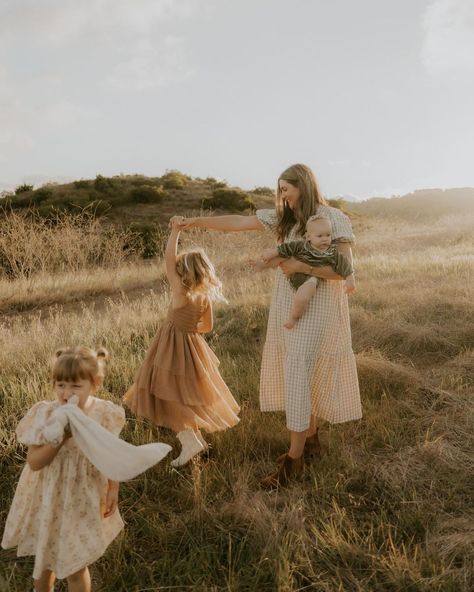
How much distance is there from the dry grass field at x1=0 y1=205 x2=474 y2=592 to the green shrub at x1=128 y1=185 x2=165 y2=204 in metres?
19.0

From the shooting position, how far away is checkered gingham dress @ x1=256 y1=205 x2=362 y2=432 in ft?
10.6

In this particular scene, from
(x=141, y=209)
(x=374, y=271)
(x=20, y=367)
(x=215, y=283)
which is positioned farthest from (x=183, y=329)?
(x=141, y=209)

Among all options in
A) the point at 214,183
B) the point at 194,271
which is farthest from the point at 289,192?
the point at 214,183

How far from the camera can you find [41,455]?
197cm

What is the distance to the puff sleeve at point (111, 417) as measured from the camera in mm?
2183

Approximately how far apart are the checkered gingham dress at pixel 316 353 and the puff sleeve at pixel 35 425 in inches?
63.5

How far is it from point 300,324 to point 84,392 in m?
1.54

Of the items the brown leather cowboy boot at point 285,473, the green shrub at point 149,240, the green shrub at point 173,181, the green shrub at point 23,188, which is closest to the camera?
the brown leather cowboy boot at point 285,473

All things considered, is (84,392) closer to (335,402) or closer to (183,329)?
(183,329)

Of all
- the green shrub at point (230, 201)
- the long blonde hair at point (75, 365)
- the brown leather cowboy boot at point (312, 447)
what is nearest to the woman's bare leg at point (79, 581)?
the long blonde hair at point (75, 365)

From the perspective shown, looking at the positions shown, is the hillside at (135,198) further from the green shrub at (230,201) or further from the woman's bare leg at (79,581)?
the woman's bare leg at (79,581)

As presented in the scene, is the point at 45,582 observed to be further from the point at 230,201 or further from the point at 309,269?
the point at 230,201

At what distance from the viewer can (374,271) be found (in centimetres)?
962

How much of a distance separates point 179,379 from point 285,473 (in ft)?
3.00
